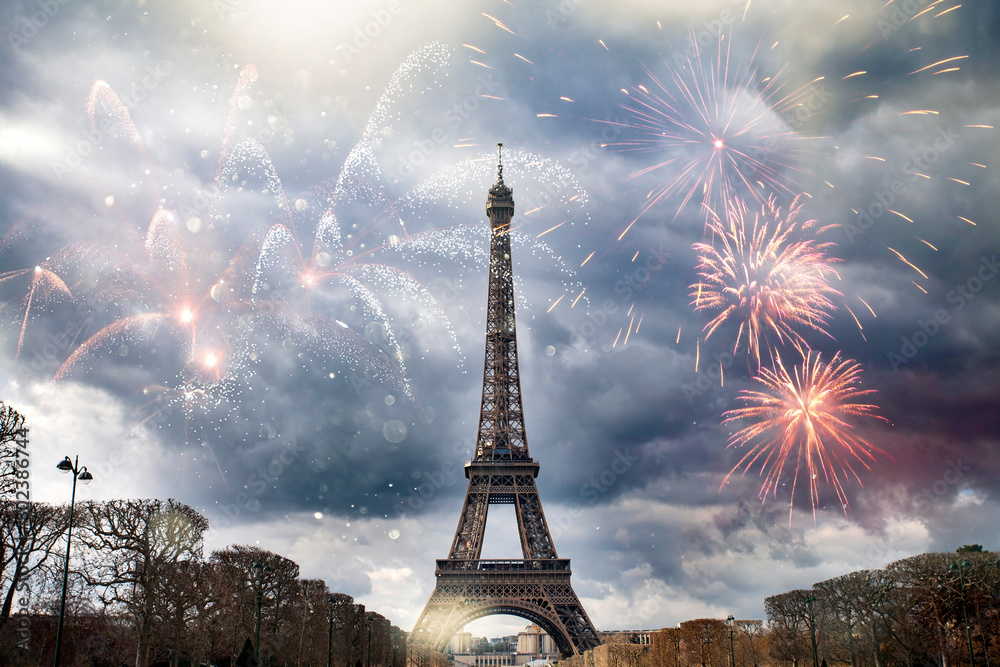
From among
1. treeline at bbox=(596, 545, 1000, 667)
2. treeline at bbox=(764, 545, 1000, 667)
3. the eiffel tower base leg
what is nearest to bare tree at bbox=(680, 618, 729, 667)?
treeline at bbox=(596, 545, 1000, 667)

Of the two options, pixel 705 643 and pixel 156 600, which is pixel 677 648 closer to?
pixel 705 643

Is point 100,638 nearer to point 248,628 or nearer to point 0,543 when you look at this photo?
point 248,628

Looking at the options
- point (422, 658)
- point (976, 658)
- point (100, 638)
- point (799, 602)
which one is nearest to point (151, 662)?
point (100, 638)

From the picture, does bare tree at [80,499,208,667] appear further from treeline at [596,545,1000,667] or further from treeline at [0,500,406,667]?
treeline at [596,545,1000,667]

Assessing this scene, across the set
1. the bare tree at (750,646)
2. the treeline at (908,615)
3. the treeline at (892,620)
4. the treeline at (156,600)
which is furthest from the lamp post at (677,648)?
the treeline at (156,600)

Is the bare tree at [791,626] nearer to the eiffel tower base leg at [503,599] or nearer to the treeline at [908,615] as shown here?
the treeline at [908,615]

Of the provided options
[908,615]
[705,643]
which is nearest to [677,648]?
[705,643]
